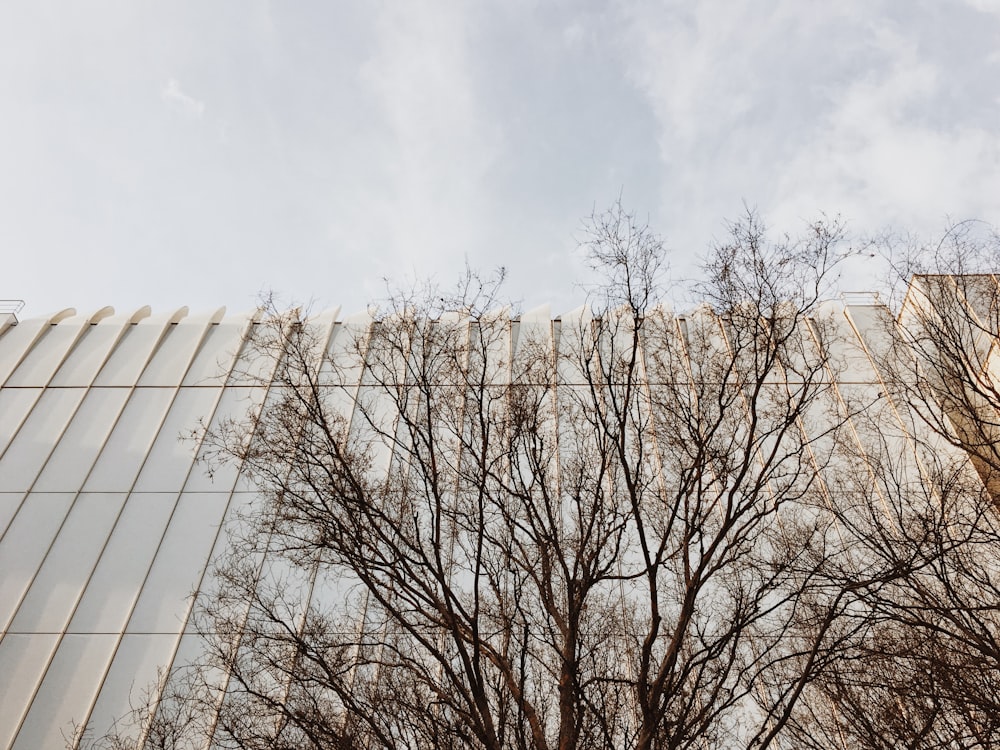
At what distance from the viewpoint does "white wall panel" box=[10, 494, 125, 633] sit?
11.7 m

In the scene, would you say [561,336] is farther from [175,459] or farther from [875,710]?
[875,710]

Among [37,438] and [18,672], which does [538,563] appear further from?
[37,438]

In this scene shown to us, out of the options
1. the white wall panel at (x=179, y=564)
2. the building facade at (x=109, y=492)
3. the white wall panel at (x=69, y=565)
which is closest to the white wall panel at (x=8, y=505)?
the building facade at (x=109, y=492)

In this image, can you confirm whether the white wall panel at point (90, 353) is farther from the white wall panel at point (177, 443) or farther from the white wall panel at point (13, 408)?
the white wall panel at point (177, 443)

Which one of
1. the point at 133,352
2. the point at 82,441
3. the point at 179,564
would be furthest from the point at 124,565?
the point at 133,352

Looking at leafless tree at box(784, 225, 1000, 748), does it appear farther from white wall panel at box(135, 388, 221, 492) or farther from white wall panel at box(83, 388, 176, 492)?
white wall panel at box(83, 388, 176, 492)

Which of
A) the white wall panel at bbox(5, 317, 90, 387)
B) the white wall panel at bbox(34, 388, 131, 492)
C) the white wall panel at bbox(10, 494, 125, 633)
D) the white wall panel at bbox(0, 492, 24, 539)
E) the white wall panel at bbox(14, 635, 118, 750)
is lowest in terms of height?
the white wall panel at bbox(14, 635, 118, 750)

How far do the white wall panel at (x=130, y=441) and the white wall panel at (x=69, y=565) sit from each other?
1.23 feet

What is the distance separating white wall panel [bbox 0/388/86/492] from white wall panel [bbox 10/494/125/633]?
5.62 feet

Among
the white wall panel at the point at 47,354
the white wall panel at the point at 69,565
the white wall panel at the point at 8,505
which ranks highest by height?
the white wall panel at the point at 47,354

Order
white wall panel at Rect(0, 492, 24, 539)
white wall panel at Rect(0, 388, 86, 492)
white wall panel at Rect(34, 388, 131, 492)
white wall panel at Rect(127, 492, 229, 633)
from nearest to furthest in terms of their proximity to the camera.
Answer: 1. white wall panel at Rect(127, 492, 229, 633)
2. white wall panel at Rect(0, 492, 24, 539)
3. white wall panel at Rect(34, 388, 131, 492)
4. white wall panel at Rect(0, 388, 86, 492)

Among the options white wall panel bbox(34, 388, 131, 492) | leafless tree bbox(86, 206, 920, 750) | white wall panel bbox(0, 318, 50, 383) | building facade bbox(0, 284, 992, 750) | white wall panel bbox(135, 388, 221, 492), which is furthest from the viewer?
white wall panel bbox(0, 318, 50, 383)

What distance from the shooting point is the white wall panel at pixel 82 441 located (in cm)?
1395

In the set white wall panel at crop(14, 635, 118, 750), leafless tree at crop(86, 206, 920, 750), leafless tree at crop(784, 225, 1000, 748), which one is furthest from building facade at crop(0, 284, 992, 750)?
leafless tree at crop(784, 225, 1000, 748)
